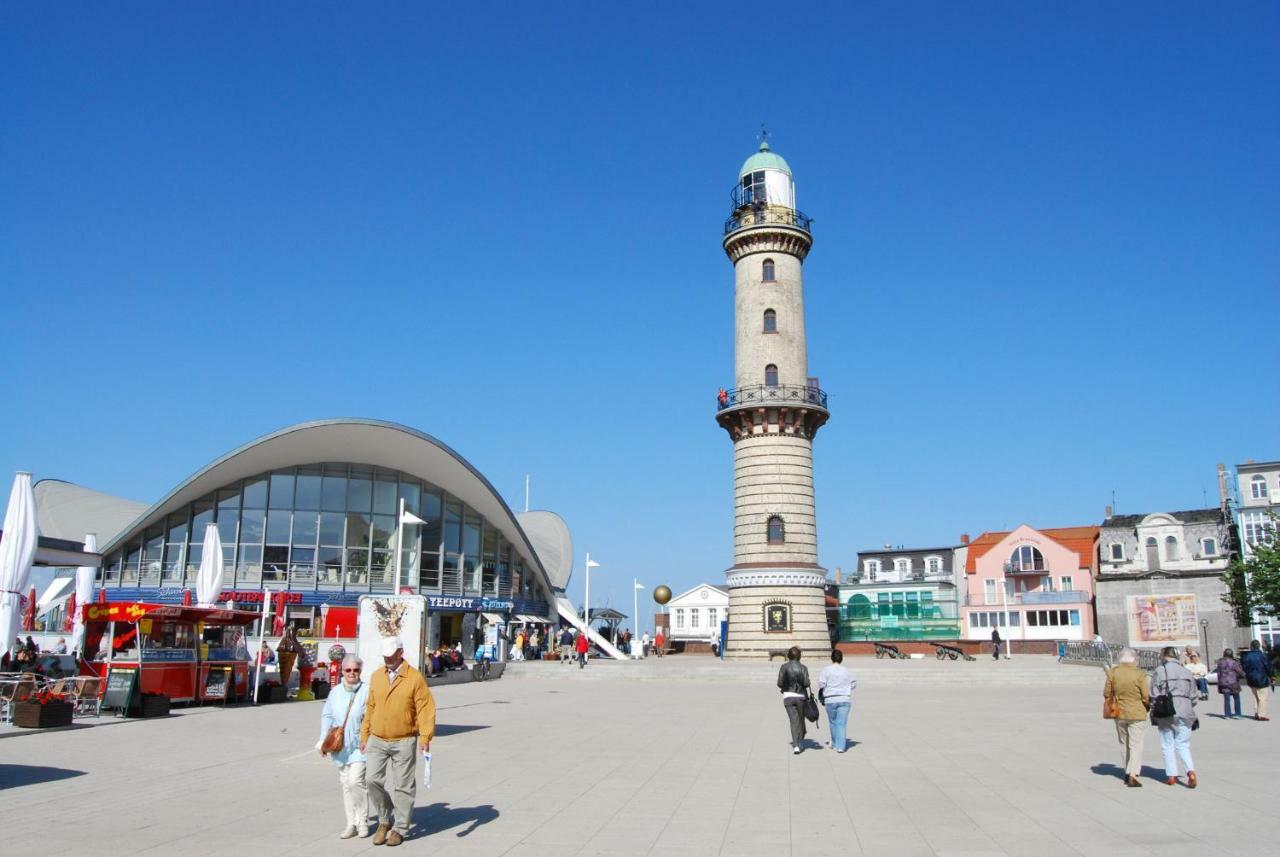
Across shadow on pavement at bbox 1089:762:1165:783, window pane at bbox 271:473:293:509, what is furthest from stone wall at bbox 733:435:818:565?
shadow on pavement at bbox 1089:762:1165:783

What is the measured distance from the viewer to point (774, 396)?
134ft

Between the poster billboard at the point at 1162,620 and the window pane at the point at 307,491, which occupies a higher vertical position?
the window pane at the point at 307,491

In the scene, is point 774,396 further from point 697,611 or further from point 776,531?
point 697,611

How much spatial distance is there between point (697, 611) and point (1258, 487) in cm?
3820

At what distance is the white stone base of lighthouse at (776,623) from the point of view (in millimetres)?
39656

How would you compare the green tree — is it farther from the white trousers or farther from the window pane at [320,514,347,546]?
the white trousers

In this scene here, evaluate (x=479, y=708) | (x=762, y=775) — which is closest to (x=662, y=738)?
(x=762, y=775)

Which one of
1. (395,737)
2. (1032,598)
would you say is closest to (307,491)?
(395,737)

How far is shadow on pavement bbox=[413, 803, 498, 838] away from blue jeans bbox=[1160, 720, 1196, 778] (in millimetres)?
7704

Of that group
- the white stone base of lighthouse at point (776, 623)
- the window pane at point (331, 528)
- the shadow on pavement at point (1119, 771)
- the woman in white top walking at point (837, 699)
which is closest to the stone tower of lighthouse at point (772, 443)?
the white stone base of lighthouse at point (776, 623)

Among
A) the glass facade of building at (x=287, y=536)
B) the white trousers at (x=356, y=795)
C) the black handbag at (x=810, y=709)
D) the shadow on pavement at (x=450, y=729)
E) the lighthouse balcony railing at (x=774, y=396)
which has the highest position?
the lighthouse balcony railing at (x=774, y=396)

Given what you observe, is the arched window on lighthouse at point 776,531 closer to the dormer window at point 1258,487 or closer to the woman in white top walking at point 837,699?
the woman in white top walking at point 837,699

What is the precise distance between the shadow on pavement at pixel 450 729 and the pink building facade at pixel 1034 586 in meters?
43.8

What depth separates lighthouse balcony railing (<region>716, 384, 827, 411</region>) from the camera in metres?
40.5
